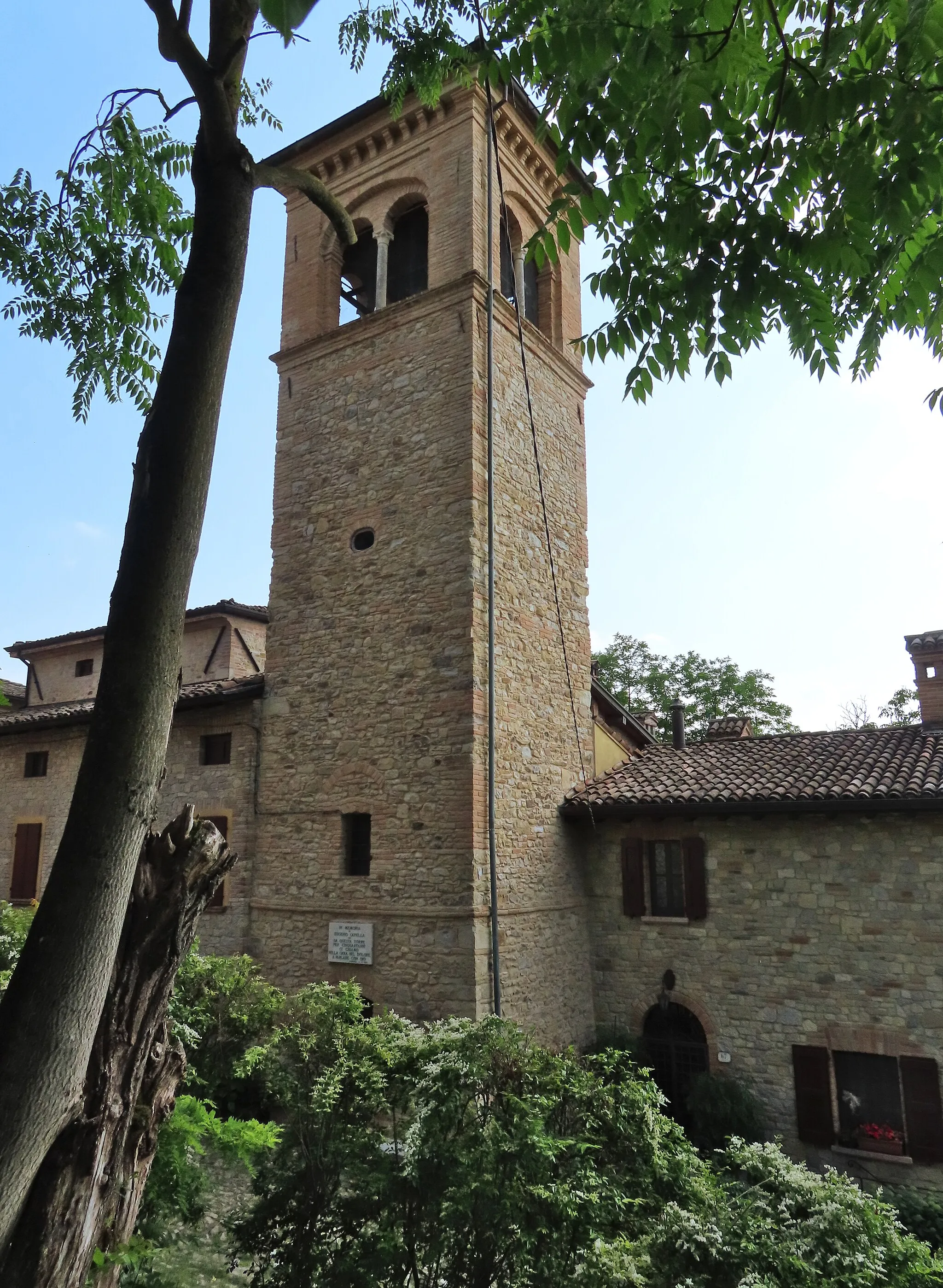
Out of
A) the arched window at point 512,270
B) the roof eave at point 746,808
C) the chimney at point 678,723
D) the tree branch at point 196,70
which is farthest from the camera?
the chimney at point 678,723

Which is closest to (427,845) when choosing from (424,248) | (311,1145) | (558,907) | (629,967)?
(558,907)

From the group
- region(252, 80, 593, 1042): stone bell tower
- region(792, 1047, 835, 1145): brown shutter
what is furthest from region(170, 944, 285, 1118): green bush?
region(792, 1047, 835, 1145): brown shutter

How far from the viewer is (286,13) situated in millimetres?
1598

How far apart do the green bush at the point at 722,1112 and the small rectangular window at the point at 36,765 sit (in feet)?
39.3

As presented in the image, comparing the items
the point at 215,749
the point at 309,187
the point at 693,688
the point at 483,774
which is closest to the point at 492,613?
the point at 483,774

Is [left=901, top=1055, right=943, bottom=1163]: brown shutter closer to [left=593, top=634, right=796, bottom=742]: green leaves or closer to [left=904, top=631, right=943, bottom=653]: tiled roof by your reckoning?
[left=904, top=631, right=943, bottom=653]: tiled roof

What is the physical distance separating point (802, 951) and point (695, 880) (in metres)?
1.60

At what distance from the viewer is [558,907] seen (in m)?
12.0

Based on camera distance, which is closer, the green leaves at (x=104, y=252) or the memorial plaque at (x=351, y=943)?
the green leaves at (x=104, y=252)

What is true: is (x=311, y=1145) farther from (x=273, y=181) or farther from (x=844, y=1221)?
(x=273, y=181)

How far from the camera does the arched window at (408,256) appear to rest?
1414 centimetres

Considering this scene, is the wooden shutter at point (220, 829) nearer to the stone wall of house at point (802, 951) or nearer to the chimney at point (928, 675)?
the stone wall of house at point (802, 951)

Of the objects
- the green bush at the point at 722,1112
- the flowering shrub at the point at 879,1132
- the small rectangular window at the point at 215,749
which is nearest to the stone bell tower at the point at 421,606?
the small rectangular window at the point at 215,749

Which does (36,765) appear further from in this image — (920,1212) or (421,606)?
(920,1212)
